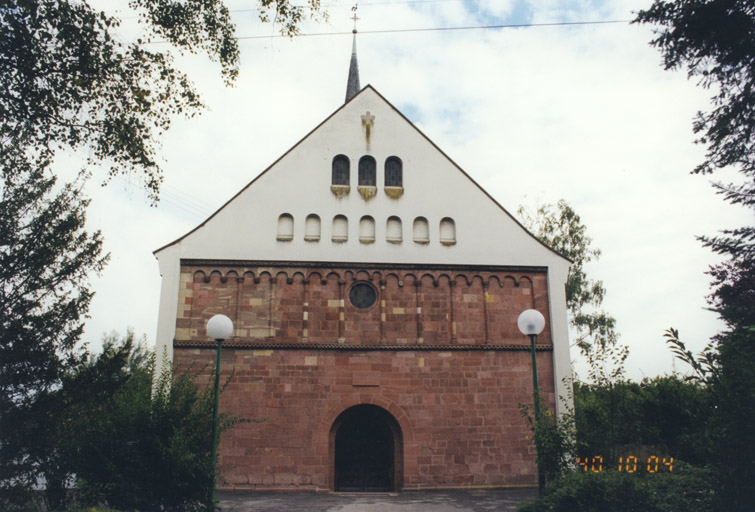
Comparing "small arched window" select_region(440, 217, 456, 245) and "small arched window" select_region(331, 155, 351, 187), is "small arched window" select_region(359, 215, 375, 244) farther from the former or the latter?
"small arched window" select_region(440, 217, 456, 245)

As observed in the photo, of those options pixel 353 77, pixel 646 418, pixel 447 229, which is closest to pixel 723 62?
pixel 447 229

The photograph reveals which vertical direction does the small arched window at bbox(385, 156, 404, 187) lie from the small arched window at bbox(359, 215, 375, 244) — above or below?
above

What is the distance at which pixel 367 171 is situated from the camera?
18141 millimetres

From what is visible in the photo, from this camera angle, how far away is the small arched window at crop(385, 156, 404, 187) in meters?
18.1

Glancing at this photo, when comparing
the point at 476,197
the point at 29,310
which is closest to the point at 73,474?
the point at 29,310

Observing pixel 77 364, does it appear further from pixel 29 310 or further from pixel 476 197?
pixel 476 197

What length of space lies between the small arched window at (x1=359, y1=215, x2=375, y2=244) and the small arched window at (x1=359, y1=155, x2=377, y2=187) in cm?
108

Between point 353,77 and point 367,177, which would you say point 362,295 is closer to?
point 367,177

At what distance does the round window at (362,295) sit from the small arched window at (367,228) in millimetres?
1353

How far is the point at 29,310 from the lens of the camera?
48.2ft

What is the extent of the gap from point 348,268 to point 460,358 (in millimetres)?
3947

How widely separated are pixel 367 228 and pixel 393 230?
75cm

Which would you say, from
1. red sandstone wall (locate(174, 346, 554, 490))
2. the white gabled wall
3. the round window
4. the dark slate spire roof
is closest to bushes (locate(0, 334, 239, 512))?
red sandstone wall (locate(174, 346, 554, 490))

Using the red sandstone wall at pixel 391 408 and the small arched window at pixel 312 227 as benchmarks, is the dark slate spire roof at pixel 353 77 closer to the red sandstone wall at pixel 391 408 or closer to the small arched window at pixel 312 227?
the small arched window at pixel 312 227
